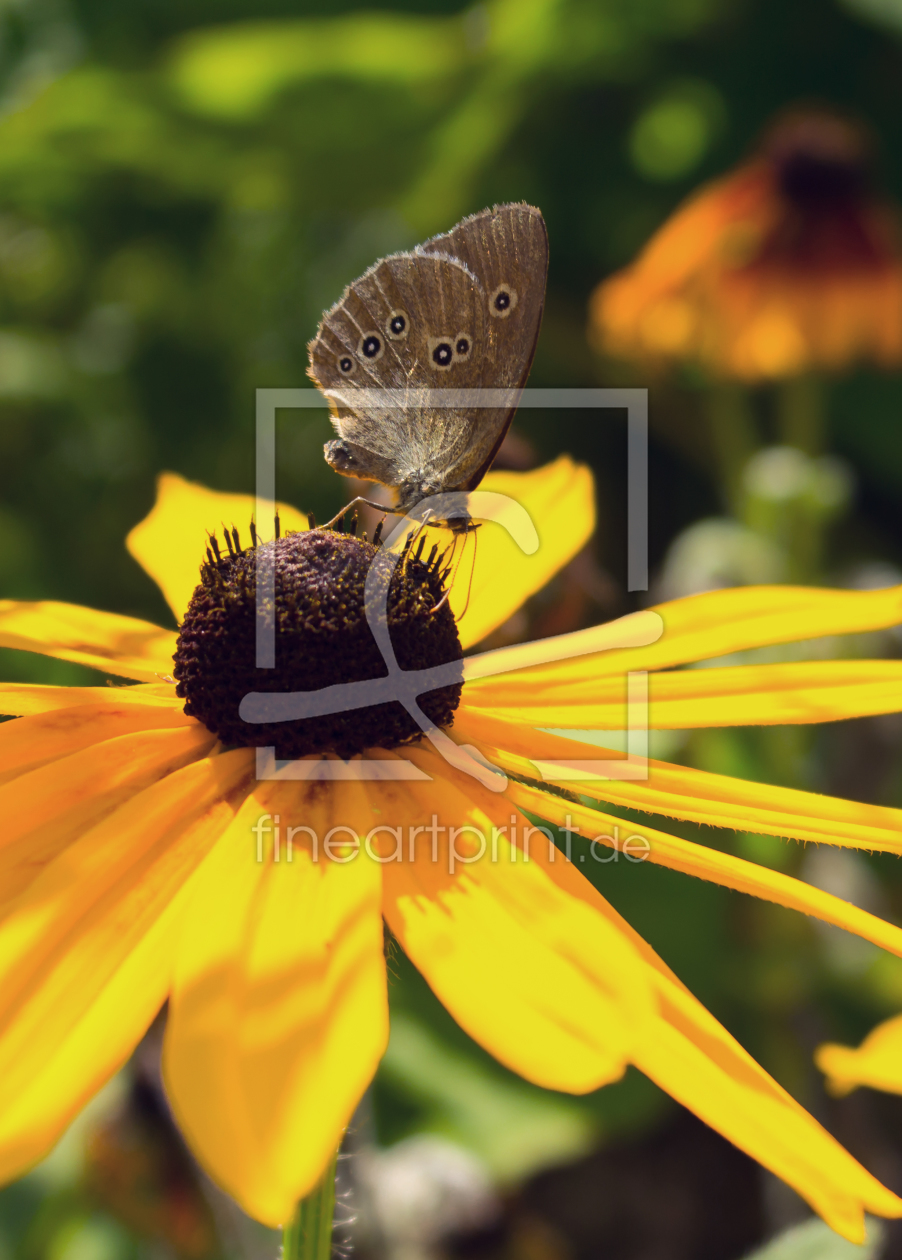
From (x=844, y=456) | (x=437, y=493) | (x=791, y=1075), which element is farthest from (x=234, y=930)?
(x=844, y=456)

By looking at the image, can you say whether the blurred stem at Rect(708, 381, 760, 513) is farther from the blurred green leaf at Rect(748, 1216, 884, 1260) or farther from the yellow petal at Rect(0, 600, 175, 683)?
the blurred green leaf at Rect(748, 1216, 884, 1260)

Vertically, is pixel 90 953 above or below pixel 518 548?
below

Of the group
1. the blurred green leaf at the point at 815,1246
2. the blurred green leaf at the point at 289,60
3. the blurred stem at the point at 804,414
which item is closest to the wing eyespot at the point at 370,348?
the blurred green leaf at the point at 815,1246

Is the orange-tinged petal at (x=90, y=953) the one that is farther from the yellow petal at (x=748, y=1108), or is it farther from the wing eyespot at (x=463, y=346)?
→ the wing eyespot at (x=463, y=346)

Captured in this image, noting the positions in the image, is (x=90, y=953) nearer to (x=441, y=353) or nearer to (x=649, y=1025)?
(x=649, y=1025)

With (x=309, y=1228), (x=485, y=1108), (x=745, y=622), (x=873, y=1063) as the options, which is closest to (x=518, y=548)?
(x=745, y=622)

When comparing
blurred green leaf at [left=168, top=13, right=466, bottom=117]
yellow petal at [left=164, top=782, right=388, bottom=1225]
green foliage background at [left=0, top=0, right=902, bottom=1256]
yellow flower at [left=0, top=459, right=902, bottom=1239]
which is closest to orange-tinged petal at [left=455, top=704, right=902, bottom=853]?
yellow flower at [left=0, top=459, right=902, bottom=1239]
